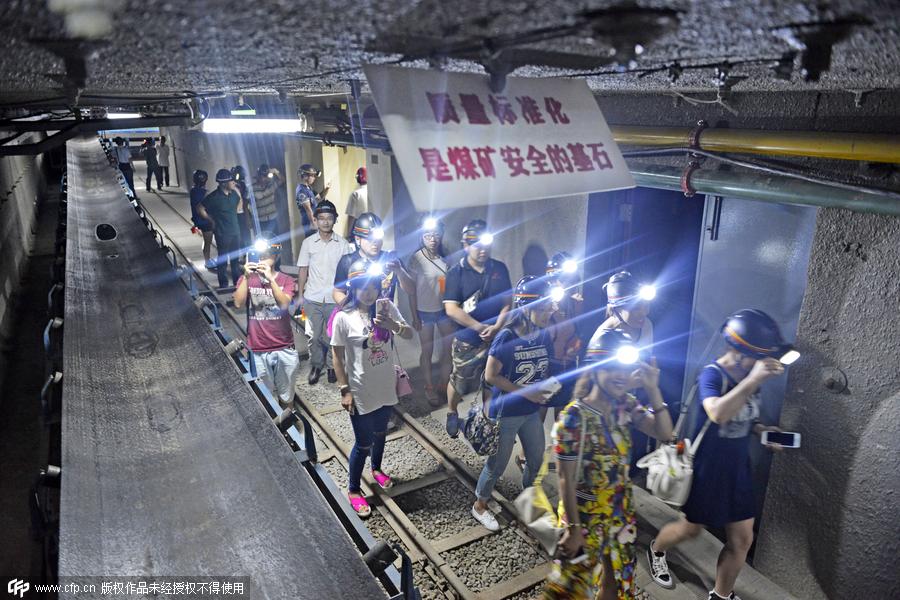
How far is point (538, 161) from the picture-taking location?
253cm

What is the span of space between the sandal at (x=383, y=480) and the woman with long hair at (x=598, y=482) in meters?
2.29

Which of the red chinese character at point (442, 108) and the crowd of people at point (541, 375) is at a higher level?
the red chinese character at point (442, 108)

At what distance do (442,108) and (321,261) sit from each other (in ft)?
16.1

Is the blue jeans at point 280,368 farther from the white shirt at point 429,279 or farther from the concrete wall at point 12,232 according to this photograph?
the concrete wall at point 12,232

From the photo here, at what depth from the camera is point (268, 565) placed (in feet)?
11.4

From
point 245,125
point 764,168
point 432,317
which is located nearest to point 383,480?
point 432,317

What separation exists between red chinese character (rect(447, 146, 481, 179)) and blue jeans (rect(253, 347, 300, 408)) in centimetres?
439

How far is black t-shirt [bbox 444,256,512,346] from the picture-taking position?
5949 mm

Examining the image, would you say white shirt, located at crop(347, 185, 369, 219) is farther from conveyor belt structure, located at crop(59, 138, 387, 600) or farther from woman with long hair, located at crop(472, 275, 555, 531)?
woman with long hair, located at crop(472, 275, 555, 531)

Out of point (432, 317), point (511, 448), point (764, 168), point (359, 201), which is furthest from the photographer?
point (359, 201)

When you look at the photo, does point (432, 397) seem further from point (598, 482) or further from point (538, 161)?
point (538, 161)

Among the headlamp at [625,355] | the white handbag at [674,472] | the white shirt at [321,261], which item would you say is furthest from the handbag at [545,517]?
the white shirt at [321,261]

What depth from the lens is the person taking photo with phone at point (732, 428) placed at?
145 inches

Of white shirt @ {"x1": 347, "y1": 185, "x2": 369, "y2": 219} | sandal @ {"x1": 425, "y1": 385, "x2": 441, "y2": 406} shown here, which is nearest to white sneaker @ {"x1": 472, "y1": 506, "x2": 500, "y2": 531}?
sandal @ {"x1": 425, "y1": 385, "x2": 441, "y2": 406}
